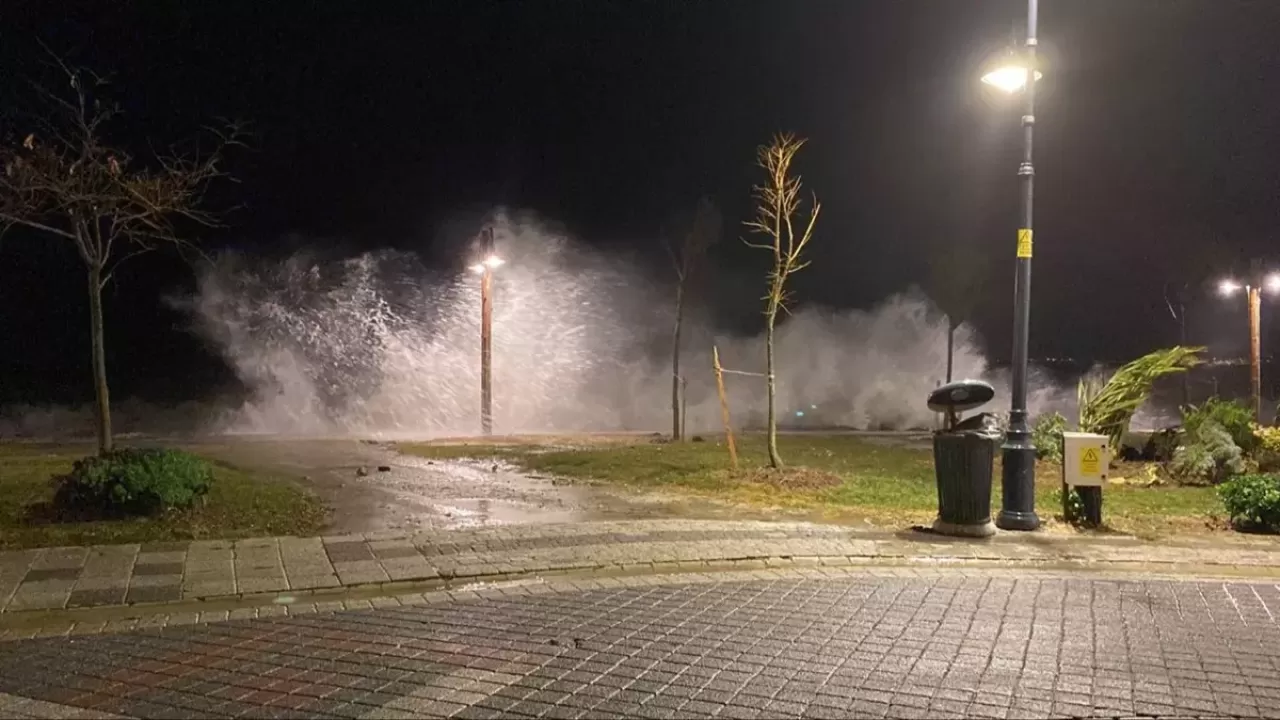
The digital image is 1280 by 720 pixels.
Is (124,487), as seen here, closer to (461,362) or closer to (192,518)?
(192,518)

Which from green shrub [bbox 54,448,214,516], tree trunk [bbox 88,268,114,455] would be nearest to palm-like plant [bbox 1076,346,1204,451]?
green shrub [bbox 54,448,214,516]

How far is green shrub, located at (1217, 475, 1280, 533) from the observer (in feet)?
31.1

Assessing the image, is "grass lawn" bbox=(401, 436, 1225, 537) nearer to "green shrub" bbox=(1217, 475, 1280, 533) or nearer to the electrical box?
"green shrub" bbox=(1217, 475, 1280, 533)

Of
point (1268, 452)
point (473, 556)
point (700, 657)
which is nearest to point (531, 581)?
point (473, 556)

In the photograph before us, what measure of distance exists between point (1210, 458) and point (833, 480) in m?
6.09

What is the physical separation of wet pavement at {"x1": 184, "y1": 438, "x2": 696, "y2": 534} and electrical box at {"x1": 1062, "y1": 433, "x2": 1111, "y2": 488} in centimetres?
394

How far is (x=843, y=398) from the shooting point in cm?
3191

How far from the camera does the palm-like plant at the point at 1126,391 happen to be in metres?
14.8

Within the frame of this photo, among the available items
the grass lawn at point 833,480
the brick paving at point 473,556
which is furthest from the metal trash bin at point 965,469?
the grass lawn at point 833,480

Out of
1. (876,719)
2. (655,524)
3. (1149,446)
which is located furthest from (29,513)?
(1149,446)

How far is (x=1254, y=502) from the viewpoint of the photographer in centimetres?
957

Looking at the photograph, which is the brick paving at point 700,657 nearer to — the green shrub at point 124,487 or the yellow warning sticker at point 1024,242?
the green shrub at point 124,487

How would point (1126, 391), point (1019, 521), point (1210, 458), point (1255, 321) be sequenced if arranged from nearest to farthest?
1. point (1019, 521)
2. point (1210, 458)
3. point (1126, 391)
4. point (1255, 321)

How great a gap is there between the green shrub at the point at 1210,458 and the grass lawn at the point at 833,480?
74cm
